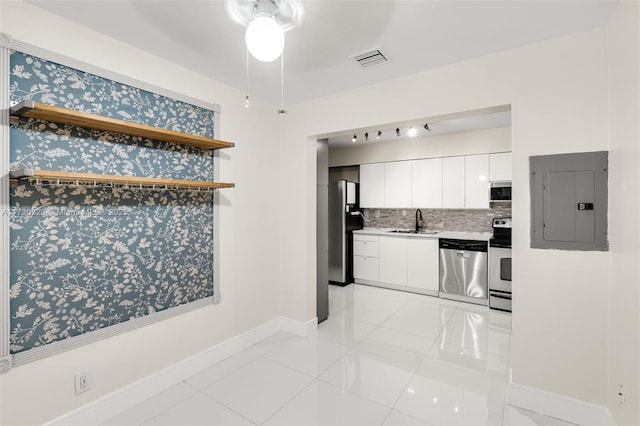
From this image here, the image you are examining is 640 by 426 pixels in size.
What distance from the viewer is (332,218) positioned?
529cm

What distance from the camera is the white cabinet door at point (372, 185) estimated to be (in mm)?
5559

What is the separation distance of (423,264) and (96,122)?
4.46 m

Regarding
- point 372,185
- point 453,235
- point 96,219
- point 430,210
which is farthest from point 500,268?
point 96,219

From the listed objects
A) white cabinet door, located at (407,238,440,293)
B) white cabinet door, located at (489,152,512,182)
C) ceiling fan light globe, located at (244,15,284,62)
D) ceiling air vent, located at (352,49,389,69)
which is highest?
ceiling air vent, located at (352,49,389,69)

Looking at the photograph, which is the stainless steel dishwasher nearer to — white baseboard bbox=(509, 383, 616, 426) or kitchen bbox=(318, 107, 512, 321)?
kitchen bbox=(318, 107, 512, 321)

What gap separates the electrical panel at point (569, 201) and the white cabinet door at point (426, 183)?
2.85 m

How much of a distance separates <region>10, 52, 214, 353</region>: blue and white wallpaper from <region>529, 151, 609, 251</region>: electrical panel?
268cm

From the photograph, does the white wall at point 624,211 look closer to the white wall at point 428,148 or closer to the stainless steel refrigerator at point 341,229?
the white wall at point 428,148

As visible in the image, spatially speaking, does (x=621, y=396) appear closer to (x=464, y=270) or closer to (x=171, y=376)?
(x=464, y=270)

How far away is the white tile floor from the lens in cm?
208

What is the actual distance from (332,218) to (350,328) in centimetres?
213

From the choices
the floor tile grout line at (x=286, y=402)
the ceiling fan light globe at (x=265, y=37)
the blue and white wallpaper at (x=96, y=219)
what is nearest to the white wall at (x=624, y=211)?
the ceiling fan light globe at (x=265, y=37)

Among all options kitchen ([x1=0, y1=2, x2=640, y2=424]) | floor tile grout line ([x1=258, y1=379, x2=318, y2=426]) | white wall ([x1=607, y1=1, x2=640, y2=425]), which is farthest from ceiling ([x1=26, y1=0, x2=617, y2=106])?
floor tile grout line ([x1=258, y1=379, x2=318, y2=426])

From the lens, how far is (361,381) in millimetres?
2506
